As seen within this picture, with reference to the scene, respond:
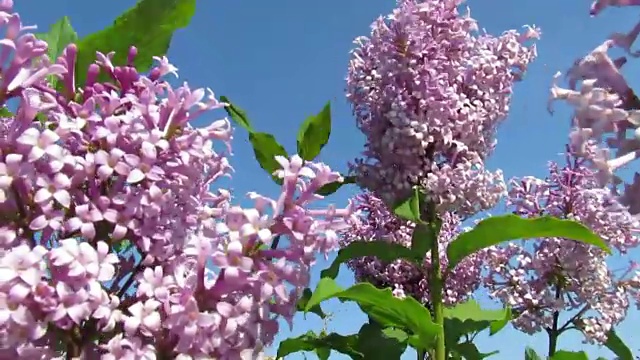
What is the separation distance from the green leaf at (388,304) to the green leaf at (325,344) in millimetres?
198

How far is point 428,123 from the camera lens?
2113 millimetres

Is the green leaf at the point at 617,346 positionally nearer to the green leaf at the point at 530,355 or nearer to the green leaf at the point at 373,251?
the green leaf at the point at 530,355

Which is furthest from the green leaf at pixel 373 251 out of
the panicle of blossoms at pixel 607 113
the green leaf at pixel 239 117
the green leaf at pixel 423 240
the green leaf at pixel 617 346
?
the green leaf at pixel 617 346

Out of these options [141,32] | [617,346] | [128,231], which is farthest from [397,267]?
[128,231]

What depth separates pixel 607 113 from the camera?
1.05 m

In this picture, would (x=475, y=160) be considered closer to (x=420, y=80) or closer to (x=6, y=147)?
(x=420, y=80)

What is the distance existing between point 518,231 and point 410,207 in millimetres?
329

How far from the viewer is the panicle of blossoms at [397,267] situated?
102 inches

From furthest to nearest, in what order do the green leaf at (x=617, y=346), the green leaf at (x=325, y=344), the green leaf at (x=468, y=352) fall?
the green leaf at (x=617, y=346) < the green leaf at (x=468, y=352) < the green leaf at (x=325, y=344)

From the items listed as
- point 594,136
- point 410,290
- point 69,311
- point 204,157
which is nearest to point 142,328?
point 69,311

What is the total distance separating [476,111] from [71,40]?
3.65ft

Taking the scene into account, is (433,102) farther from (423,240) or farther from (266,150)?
(266,150)

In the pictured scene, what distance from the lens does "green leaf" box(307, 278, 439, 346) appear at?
5.42ft

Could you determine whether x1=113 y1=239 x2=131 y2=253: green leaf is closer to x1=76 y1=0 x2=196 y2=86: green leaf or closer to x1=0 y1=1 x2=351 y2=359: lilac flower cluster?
x1=0 y1=1 x2=351 y2=359: lilac flower cluster
